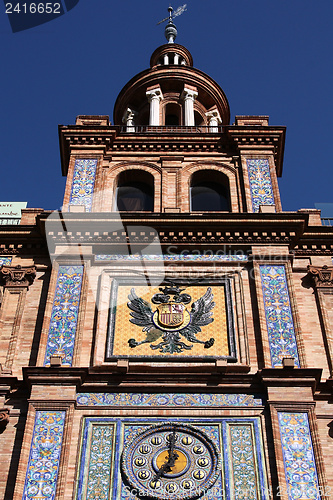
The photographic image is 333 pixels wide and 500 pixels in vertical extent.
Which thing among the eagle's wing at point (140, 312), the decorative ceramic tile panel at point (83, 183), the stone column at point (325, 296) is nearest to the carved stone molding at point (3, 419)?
the eagle's wing at point (140, 312)

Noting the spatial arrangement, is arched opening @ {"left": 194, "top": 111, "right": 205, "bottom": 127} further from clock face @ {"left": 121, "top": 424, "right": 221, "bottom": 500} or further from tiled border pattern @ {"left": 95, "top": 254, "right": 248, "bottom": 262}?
clock face @ {"left": 121, "top": 424, "right": 221, "bottom": 500}

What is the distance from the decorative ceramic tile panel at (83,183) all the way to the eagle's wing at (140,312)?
11.8 feet

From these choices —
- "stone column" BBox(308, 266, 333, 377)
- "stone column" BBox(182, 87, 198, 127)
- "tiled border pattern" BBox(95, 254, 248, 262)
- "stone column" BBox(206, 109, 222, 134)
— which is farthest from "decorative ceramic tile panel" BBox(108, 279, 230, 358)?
"stone column" BBox(206, 109, 222, 134)

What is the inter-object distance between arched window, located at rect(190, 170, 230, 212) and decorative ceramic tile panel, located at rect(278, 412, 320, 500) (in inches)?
302

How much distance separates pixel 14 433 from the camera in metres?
14.6

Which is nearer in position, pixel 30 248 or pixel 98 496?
pixel 98 496

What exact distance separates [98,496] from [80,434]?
135cm

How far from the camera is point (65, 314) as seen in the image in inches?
653

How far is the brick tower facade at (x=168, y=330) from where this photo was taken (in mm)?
13883

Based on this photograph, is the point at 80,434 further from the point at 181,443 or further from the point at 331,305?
the point at 331,305

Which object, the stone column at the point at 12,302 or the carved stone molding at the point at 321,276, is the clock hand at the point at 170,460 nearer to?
the stone column at the point at 12,302

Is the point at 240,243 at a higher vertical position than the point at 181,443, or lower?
higher

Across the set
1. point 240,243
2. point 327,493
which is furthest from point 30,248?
point 327,493

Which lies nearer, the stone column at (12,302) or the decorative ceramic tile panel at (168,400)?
the decorative ceramic tile panel at (168,400)
